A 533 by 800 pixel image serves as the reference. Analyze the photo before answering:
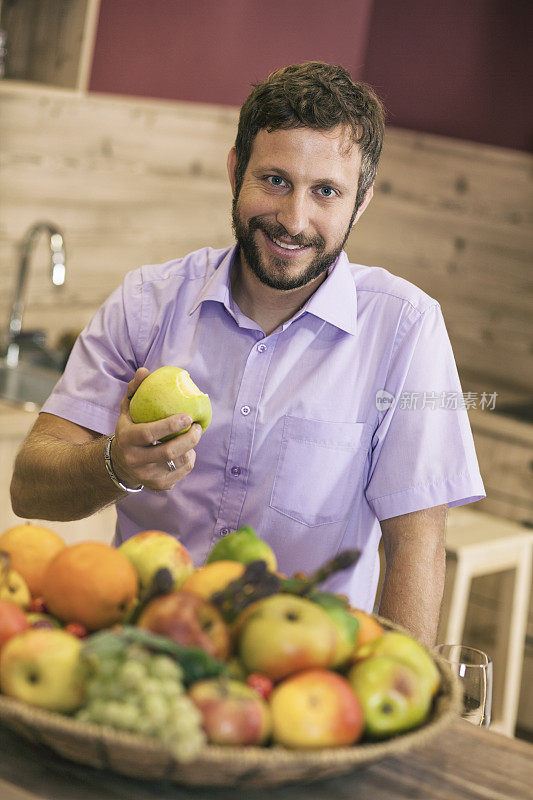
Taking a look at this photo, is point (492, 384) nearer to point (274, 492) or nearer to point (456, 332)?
point (456, 332)

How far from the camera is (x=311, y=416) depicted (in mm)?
1534

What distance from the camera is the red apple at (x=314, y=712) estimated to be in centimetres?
78

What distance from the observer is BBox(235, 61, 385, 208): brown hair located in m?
1.45

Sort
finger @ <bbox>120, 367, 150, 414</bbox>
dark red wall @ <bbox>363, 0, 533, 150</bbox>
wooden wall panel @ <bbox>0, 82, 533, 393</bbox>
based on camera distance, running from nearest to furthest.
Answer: finger @ <bbox>120, 367, 150, 414</bbox> < wooden wall panel @ <bbox>0, 82, 533, 393</bbox> < dark red wall @ <bbox>363, 0, 533, 150</bbox>

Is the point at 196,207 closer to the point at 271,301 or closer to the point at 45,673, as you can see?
the point at 271,301

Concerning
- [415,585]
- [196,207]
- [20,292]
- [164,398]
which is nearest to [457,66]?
[196,207]

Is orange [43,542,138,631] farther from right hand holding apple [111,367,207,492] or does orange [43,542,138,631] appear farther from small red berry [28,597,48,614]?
right hand holding apple [111,367,207,492]

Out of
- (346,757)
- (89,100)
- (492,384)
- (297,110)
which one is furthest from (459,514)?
(346,757)

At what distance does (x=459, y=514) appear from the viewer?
3074 mm

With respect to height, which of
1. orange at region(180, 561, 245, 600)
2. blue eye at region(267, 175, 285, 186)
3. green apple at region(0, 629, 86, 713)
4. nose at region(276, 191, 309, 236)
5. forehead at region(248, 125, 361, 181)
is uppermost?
forehead at region(248, 125, 361, 181)

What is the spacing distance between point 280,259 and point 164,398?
13.8 inches

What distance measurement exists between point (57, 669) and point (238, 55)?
3.10 meters

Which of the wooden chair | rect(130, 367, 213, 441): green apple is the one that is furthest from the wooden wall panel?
rect(130, 367, 213, 441): green apple

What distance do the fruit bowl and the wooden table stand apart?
27 mm
